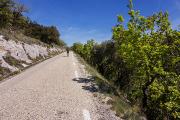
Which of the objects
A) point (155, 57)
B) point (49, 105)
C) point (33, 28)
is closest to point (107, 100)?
point (49, 105)

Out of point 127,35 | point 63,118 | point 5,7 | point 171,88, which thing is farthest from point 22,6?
point 63,118

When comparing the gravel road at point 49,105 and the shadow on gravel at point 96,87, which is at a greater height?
the shadow on gravel at point 96,87

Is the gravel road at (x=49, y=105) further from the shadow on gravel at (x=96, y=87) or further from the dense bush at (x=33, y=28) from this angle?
the dense bush at (x=33, y=28)

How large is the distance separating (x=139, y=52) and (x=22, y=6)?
160 ft

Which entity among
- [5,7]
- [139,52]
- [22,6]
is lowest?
[139,52]

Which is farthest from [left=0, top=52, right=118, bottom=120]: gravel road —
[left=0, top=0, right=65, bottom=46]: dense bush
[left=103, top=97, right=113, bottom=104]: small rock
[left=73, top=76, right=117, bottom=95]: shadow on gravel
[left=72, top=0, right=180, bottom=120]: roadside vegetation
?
[left=0, top=0, right=65, bottom=46]: dense bush

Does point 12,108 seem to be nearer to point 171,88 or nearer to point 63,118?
point 63,118

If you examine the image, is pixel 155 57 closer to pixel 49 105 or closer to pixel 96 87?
pixel 96 87

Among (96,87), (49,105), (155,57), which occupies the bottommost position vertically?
(49,105)

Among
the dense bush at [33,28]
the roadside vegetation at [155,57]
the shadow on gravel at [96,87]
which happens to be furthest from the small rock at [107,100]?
the dense bush at [33,28]

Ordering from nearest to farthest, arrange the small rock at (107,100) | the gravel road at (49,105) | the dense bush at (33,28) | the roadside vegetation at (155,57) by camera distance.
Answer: the gravel road at (49,105), the small rock at (107,100), the roadside vegetation at (155,57), the dense bush at (33,28)

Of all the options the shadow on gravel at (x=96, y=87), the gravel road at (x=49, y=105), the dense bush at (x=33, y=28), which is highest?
the dense bush at (x=33, y=28)

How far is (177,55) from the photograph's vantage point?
1750 cm

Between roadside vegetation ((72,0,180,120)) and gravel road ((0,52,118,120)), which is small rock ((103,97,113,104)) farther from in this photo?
roadside vegetation ((72,0,180,120))
